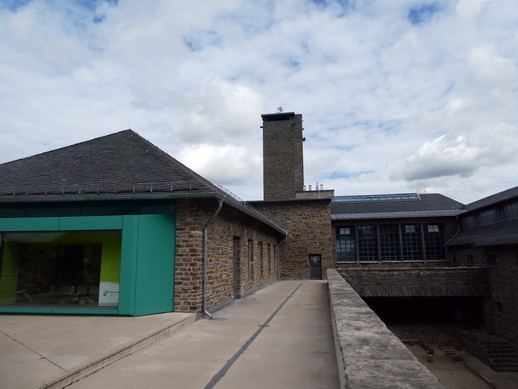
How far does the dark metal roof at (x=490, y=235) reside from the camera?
578 inches

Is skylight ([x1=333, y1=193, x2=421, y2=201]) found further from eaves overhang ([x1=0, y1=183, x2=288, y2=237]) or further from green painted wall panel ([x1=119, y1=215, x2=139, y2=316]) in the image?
green painted wall panel ([x1=119, y1=215, x2=139, y2=316])

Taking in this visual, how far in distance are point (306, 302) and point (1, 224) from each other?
827 centimetres

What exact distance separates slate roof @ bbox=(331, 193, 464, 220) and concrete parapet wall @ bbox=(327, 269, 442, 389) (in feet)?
69.7

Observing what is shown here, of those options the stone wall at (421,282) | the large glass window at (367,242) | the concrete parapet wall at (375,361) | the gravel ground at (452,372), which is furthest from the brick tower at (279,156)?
the concrete parapet wall at (375,361)

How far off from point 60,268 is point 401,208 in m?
22.8

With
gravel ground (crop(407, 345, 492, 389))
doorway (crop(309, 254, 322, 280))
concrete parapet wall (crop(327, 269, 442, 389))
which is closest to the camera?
concrete parapet wall (crop(327, 269, 442, 389))

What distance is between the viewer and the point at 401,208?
2552 centimetres

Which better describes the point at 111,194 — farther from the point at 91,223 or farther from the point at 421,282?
the point at 421,282

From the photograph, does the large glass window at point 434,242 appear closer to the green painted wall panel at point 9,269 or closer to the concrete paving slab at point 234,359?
the concrete paving slab at point 234,359

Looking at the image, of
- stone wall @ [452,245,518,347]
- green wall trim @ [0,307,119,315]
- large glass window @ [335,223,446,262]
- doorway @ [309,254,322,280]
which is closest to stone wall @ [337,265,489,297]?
stone wall @ [452,245,518,347]

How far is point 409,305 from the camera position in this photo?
62.8 ft

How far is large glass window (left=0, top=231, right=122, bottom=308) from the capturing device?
7809 mm

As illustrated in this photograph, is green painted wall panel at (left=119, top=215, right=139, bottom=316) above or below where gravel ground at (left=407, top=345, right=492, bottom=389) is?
above

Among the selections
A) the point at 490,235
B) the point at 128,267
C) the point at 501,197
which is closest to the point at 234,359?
the point at 128,267
